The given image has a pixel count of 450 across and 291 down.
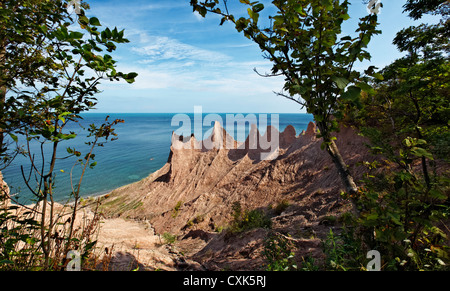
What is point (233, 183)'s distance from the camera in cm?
2147

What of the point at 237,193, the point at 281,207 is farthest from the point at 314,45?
the point at 237,193

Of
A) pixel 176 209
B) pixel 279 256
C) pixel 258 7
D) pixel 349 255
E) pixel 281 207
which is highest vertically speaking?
pixel 258 7

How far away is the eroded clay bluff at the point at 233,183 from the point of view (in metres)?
15.0

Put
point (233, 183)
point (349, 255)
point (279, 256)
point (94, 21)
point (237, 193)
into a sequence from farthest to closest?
point (233, 183) → point (237, 193) → point (279, 256) → point (349, 255) → point (94, 21)

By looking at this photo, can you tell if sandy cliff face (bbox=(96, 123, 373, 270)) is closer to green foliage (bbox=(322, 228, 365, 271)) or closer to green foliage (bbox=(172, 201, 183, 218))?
green foliage (bbox=(172, 201, 183, 218))

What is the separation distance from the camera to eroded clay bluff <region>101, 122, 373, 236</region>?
15.0 metres

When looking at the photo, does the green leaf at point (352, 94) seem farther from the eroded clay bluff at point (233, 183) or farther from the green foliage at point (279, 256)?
the eroded clay bluff at point (233, 183)

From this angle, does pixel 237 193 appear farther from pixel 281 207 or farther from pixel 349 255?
pixel 349 255

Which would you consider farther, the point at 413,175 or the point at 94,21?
the point at 413,175

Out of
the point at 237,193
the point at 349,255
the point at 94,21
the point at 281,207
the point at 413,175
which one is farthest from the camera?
the point at 237,193

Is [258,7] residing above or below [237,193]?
above

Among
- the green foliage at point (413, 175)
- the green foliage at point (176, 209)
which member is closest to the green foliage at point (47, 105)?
the green foliage at point (413, 175)
